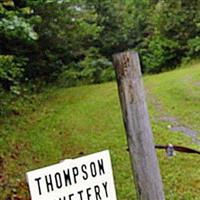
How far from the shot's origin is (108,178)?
6.51 ft

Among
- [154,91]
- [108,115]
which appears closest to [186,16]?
[154,91]

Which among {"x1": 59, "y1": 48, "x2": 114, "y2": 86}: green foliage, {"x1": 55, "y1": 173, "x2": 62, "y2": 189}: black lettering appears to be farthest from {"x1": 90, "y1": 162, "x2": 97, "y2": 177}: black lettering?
{"x1": 59, "y1": 48, "x2": 114, "y2": 86}: green foliage

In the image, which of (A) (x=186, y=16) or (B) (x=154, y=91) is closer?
(B) (x=154, y=91)

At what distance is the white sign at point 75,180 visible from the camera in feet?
6.04

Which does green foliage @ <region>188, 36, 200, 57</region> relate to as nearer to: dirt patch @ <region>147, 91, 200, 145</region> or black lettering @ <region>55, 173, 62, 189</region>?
dirt patch @ <region>147, 91, 200, 145</region>

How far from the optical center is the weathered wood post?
209 centimetres

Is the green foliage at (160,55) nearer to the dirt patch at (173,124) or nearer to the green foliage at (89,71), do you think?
the green foliage at (89,71)

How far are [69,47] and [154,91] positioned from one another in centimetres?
381

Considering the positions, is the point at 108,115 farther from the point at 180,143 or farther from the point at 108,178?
the point at 108,178

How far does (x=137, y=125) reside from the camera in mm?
2129

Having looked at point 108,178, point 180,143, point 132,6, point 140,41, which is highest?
point 132,6

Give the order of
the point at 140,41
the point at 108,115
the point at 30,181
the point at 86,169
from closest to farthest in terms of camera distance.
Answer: the point at 30,181, the point at 86,169, the point at 108,115, the point at 140,41

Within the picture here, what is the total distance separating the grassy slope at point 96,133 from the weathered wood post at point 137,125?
2.54 metres

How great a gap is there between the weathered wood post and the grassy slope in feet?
8.35
